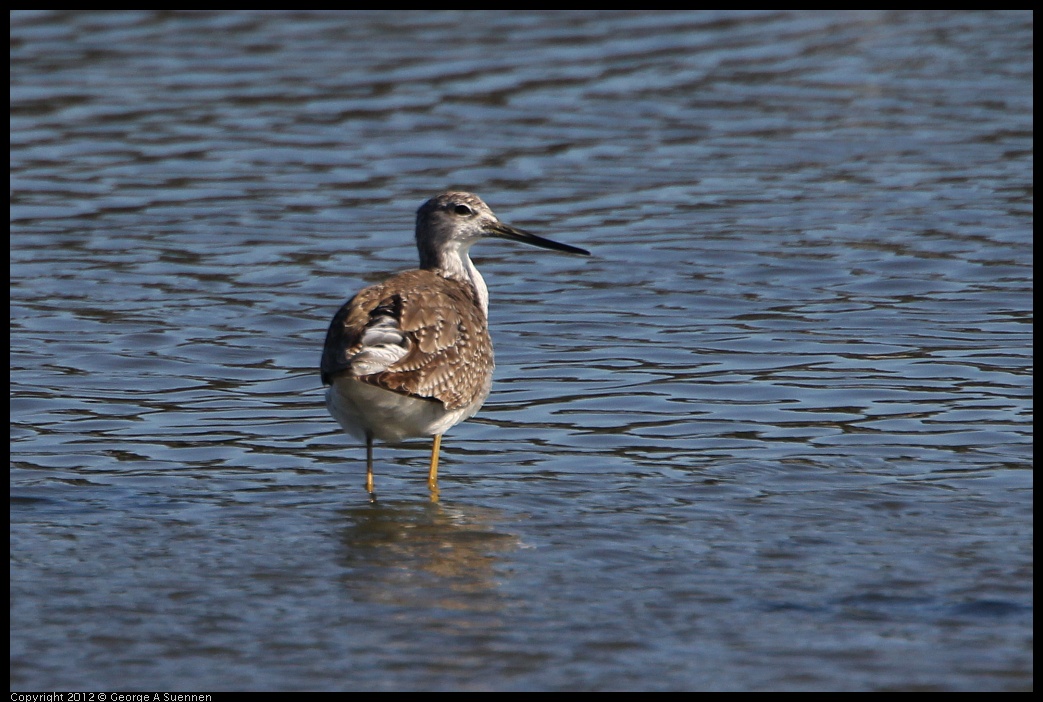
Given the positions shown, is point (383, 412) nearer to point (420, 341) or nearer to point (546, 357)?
point (420, 341)

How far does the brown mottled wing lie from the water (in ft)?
1.91

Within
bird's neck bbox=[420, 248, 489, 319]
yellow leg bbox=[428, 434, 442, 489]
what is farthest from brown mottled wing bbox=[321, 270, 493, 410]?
bird's neck bbox=[420, 248, 489, 319]

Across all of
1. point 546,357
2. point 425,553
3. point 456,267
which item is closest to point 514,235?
point 456,267

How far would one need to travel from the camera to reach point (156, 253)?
1383 cm

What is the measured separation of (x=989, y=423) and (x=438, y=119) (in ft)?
31.7

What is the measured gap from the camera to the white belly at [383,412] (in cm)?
833

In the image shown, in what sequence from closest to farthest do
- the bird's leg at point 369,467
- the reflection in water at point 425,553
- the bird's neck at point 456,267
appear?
the reflection in water at point 425,553
the bird's leg at point 369,467
the bird's neck at point 456,267

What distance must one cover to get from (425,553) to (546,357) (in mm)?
3674

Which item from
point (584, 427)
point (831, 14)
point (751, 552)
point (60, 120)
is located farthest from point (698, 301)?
point (831, 14)

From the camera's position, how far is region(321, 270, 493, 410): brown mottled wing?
836 centimetres

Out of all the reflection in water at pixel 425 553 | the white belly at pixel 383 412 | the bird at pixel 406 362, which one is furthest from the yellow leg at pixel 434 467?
the reflection in water at pixel 425 553

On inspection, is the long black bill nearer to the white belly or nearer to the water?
the water

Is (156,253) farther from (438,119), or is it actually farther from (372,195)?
(438,119)

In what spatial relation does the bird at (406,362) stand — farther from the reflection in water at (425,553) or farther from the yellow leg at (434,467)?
the reflection in water at (425,553)
